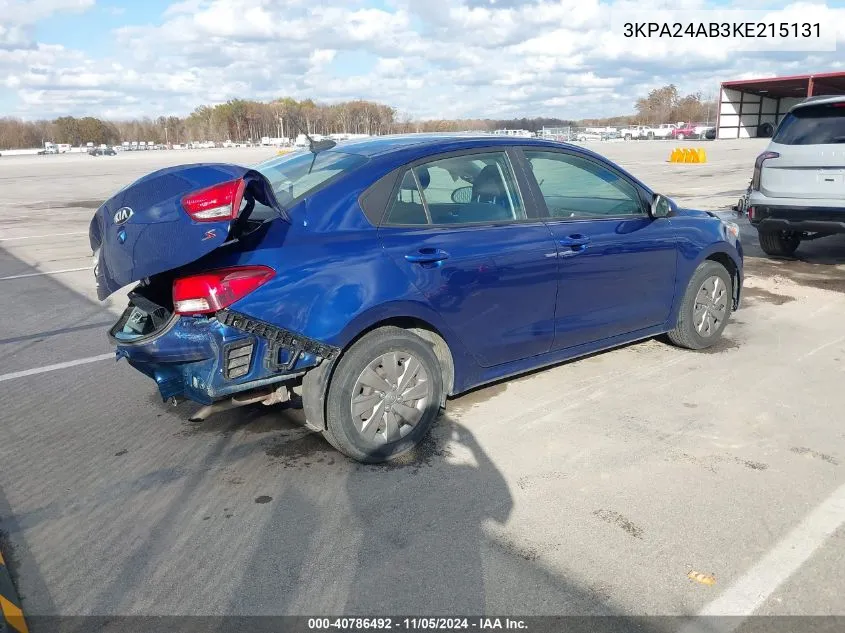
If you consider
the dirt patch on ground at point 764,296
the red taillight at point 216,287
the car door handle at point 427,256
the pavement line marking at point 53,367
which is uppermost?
the car door handle at point 427,256

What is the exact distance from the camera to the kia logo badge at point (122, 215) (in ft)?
11.1

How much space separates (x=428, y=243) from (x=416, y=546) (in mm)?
1599

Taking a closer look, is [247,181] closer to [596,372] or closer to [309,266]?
[309,266]

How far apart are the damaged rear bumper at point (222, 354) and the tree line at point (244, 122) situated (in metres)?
108

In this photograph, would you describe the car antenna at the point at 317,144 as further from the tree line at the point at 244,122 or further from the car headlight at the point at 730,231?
the tree line at the point at 244,122

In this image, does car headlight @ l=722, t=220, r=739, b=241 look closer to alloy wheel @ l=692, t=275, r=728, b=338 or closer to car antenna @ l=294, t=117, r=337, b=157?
alloy wheel @ l=692, t=275, r=728, b=338

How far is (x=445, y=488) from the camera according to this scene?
3.56 meters

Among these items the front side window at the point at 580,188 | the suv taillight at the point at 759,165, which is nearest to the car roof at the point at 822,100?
the suv taillight at the point at 759,165

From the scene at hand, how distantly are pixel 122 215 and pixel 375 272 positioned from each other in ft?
4.10

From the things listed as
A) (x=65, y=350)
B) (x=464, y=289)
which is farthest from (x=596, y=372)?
(x=65, y=350)

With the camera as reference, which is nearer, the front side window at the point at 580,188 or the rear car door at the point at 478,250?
the rear car door at the point at 478,250

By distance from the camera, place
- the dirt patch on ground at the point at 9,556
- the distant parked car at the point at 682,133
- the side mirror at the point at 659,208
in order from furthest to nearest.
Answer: the distant parked car at the point at 682,133 < the side mirror at the point at 659,208 < the dirt patch on ground at the point at 9,556

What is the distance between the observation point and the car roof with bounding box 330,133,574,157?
4.13 meters

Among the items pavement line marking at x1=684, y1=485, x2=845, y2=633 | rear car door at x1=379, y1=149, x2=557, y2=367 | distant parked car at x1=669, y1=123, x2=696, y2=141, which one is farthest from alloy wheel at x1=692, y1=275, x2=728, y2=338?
distant parked car at x1=669, y1=123, x2=696, y2=141
